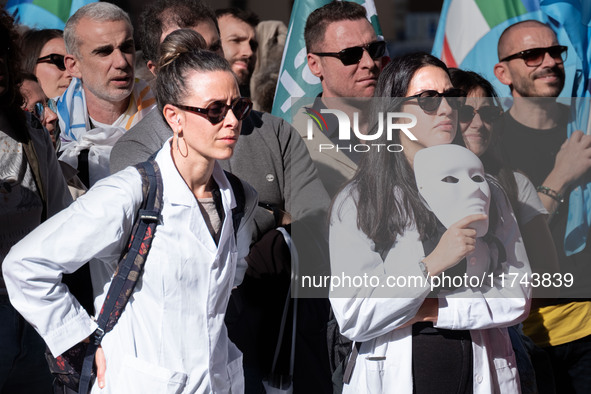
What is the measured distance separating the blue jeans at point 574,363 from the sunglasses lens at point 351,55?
→ 162 cm

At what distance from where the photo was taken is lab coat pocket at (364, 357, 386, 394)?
278 centimetres

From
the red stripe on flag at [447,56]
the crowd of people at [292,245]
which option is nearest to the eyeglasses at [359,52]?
the crowd of people at [292,245]

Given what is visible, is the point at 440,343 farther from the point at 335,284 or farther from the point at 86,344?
the point at 86,344

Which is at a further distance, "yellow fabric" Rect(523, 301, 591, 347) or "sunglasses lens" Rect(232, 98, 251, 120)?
"yellow fabric" Rect(523, 301, 591, 347)

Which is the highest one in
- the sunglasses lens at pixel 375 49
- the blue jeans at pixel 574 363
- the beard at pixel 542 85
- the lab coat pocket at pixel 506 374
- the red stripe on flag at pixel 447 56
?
the red stripe on flag at pixel 447 56

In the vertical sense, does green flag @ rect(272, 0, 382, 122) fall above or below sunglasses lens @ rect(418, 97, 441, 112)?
above

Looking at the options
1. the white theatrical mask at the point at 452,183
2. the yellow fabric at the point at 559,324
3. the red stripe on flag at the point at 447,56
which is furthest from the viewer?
the red stripe on flag at the point at 447,56

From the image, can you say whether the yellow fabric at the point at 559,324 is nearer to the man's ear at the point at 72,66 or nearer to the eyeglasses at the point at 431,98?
the eyeglasses at the point at 431,98

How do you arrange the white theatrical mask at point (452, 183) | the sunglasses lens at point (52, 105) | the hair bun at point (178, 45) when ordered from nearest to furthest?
1. the white theatrical mask at point (452, 183)
2. the hair bun at point (178, 45)
3. the sunglasses lens at point (52, 105)

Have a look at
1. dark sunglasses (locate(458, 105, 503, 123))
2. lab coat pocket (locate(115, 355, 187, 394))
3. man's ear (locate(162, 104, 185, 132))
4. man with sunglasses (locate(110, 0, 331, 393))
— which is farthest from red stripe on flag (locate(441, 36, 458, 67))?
lab coat pocket (locate(115, 355, 187, 394))

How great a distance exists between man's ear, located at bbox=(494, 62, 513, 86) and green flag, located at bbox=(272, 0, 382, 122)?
3.08 feet

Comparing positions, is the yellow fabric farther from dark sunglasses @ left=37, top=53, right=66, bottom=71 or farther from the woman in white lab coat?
dark sunglasses @ left=37, top=53, right=66, bottom=71

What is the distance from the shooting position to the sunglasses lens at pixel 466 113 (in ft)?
10.4

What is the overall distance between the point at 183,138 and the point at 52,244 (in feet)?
1.78
